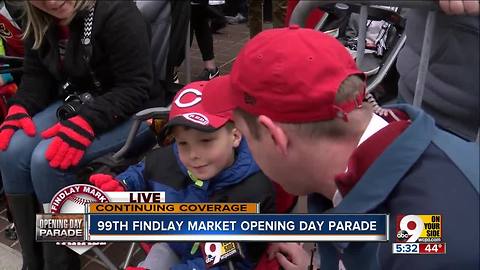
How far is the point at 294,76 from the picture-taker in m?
1.06

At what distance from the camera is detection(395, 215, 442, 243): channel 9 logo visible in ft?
3.08

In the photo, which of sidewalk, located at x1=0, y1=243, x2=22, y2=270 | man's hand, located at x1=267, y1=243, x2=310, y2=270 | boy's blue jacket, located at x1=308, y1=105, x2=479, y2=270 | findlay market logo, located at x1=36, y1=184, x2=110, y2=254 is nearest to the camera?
boy's blue jacket, located at x1=308, y1=105, x2=479, y2=270

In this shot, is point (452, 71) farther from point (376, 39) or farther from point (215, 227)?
point (376, 39)

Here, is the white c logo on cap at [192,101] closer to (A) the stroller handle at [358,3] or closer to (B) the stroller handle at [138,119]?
(B) the stroller handle at [138,119]

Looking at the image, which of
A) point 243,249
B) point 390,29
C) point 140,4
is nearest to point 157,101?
point 140,4

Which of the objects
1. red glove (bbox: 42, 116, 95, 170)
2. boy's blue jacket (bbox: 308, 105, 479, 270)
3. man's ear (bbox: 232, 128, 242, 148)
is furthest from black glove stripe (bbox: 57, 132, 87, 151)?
boy's blue jacket (bbox: 308, 105, 479, 270)

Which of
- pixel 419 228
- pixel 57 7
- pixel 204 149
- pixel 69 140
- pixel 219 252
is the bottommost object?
pixel 219 252

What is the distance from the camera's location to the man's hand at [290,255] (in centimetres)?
172

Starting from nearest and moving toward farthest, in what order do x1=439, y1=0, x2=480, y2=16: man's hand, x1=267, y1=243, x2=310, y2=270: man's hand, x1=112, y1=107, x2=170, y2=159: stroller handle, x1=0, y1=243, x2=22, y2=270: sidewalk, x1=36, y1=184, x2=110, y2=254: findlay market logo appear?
x1=439, y1=0, x2=480, y2=16: man's hand, x1=36, y1=184, x2=110, y2=254: findlay market logo, x1=267, y1=243, x2=310, y2=270: man's hand, x1=112, y1=107, x2=170, y2=159: stroller handle, x1=0, y1=243, x2=22, y2=270: sidewalk

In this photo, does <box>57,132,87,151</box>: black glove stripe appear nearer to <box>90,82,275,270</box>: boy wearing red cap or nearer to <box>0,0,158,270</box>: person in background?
<box>0,0,158,270</box>: person in background

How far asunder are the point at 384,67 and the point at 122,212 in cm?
124

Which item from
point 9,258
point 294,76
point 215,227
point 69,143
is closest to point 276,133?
point 294,76

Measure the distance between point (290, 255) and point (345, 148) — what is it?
76cm

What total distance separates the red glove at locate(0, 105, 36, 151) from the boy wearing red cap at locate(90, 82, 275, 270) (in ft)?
1.65
